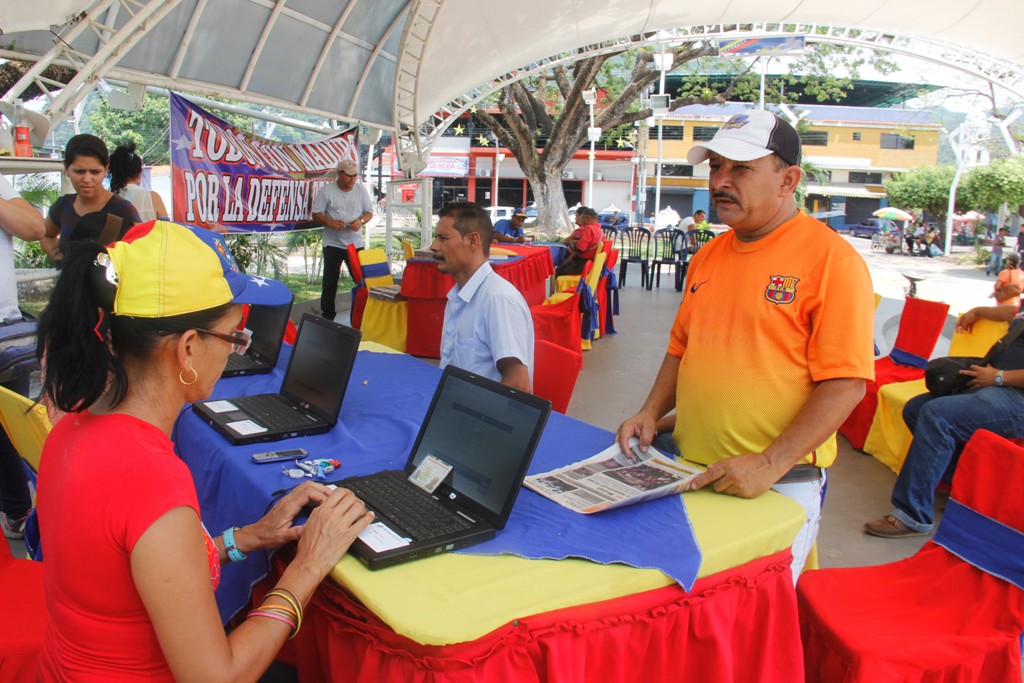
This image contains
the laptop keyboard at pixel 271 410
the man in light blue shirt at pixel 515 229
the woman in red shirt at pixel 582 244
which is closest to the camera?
the laptop keyboard at pixel 271 410

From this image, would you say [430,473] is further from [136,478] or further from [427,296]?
[427,296]

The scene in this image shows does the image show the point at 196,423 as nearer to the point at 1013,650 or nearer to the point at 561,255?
the point at 1013,650

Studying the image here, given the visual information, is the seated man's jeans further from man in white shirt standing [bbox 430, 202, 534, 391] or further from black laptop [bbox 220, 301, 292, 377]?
black laptop [bbox 220, 301, 292, 377]

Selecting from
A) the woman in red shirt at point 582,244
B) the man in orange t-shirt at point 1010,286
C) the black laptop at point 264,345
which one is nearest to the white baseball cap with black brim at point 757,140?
the black laptop at point 264,345

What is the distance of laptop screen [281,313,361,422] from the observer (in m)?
2.35

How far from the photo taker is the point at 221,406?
2.45 meters

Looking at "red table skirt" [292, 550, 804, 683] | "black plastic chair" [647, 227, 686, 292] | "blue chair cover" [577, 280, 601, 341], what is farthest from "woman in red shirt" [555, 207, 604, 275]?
"red table skirt" [292, 550, 804, 683]

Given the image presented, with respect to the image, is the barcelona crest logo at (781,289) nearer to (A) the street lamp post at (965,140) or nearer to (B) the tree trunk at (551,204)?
(B) the tree trunk at (551,204)

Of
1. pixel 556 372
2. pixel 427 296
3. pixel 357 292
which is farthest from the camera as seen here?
pixel 357 292

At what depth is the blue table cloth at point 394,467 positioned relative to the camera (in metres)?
1.51

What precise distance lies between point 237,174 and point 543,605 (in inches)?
269

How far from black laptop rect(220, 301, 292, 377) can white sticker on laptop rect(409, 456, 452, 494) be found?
1477 millimetres

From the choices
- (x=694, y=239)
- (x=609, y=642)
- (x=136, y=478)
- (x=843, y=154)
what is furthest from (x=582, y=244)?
(x=843, y=154)

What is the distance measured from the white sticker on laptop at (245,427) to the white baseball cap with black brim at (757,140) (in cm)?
153
